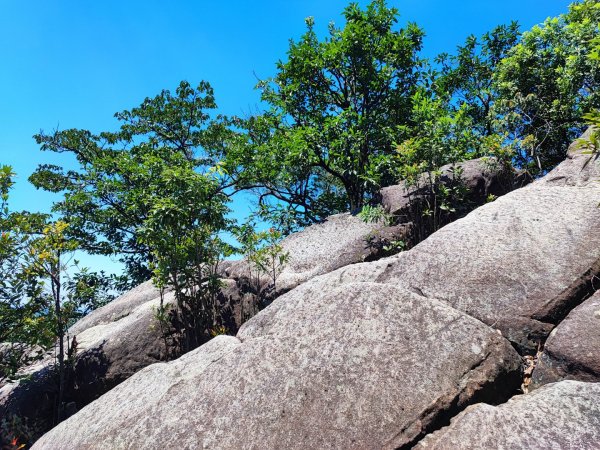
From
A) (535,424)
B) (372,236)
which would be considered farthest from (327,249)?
(535,424)

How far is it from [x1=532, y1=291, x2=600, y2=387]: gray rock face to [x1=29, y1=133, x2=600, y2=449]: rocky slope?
100 mm

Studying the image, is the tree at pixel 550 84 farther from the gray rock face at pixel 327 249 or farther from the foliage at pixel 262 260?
the foliage at pixel 262 260

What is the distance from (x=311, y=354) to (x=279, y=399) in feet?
1.95

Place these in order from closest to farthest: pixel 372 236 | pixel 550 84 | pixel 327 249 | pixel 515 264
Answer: pixel 515 264
pixel 372 236
pixel 327 249
pixel 550 84

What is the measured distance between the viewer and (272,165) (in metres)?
15.1

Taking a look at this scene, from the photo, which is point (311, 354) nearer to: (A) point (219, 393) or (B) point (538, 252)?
(A) point (219, 393)

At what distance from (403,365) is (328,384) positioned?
0.78 meters

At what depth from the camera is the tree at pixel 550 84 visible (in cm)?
1276

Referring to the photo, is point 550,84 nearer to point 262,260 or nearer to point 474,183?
point 474,183

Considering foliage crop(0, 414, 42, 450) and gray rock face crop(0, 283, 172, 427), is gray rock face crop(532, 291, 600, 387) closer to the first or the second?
gray rock face crop(0, 283, 172, 427)

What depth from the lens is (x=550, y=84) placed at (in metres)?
13.9

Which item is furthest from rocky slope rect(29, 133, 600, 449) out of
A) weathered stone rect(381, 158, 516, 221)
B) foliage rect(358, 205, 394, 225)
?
foliage rect(358, 205, 394, 225)

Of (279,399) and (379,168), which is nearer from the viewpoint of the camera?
(279,399)

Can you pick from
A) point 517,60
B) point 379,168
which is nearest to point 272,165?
point 379,168
